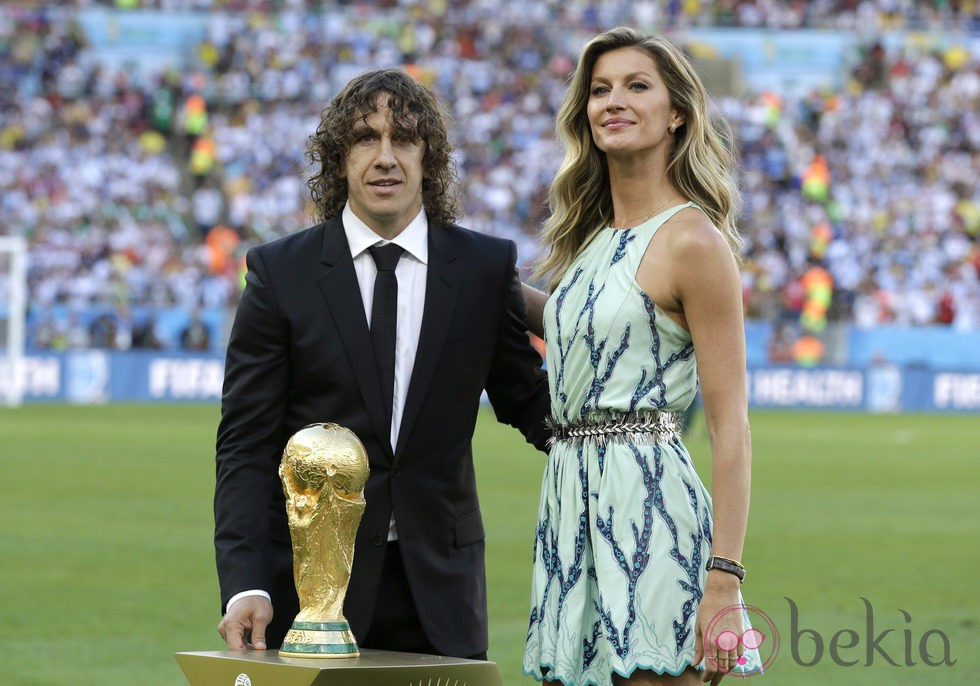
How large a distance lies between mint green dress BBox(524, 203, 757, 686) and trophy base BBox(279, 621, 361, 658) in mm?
524

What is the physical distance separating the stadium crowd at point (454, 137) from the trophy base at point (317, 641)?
2368cm

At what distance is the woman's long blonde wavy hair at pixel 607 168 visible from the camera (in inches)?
128

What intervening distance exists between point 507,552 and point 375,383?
25.0 ft

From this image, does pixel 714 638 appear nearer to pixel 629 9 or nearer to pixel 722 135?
pixel 722 135

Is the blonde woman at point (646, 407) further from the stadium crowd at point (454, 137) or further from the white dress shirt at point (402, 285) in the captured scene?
the stadium crowd at point (454, 137)

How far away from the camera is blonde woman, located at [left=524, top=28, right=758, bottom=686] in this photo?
3057mm

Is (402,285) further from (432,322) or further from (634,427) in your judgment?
(634,427)

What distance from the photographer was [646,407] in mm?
3117
